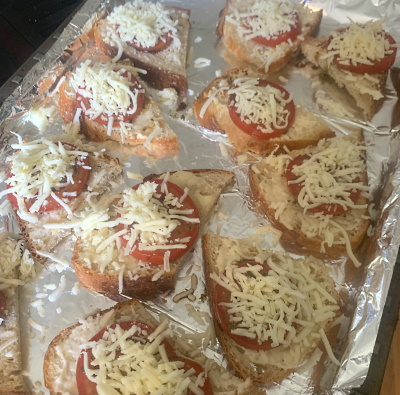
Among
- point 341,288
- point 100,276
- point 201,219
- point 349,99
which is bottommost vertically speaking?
point 341,288

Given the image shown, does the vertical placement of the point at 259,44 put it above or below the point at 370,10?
above

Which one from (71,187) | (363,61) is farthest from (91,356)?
(363,61)

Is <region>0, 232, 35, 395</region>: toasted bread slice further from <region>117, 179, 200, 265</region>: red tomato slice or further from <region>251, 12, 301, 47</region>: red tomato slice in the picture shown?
<region>251, 12, 301, 47</region>: red tomato slice

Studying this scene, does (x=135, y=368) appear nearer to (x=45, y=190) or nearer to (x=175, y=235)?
(x=175, y=235)

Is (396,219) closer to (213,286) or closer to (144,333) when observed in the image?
(213,286)

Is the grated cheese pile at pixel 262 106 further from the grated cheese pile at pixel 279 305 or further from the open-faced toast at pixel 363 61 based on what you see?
the grated cheese pile at pixel 279 305

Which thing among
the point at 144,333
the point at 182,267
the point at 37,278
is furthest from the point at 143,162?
the point at 144,333

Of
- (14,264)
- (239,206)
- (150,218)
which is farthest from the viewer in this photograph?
(239,206)

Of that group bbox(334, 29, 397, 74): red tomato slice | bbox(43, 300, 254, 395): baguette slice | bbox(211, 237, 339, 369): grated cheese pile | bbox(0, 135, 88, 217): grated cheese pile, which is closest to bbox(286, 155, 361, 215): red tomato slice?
bbox(211, 237, 339, 369): grated cheese pile
